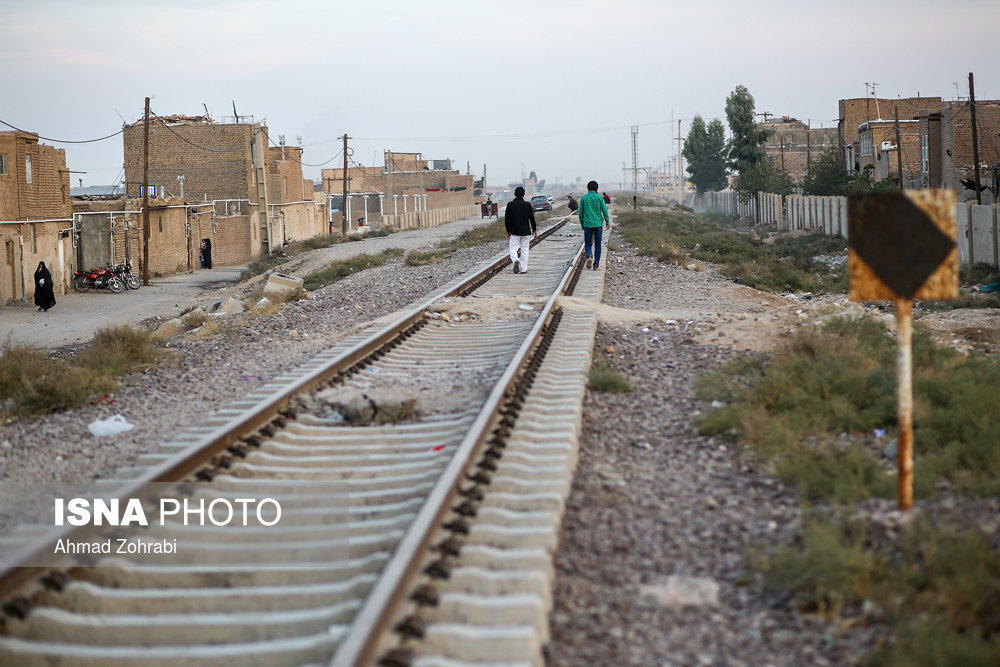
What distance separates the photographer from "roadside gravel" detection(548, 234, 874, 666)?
4320mm

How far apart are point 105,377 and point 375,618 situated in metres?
7.74

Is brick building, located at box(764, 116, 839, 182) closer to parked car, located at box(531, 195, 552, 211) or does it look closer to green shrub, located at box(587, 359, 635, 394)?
parked car, located at box(531, 195, 552, 211)

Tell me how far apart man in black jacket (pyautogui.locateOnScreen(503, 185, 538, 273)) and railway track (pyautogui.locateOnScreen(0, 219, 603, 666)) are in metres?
9.28

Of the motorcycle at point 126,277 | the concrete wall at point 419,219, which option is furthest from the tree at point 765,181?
the motorcycle at point 126,277

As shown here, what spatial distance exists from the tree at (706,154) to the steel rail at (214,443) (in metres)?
103

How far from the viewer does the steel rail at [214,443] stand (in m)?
4.64

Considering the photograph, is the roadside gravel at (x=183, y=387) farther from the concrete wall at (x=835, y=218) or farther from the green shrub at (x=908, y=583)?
the concrete wall at (x=835, y=218)

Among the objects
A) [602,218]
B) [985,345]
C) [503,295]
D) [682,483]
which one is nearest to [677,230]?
[602,218]

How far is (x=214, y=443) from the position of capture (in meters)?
6.70

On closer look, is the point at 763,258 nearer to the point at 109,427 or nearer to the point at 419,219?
the point at 109,427

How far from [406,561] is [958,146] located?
49230mm

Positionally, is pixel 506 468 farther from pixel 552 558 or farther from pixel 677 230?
pixel 677 230

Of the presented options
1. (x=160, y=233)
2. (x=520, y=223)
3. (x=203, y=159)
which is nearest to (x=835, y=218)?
(x=520, y=223)

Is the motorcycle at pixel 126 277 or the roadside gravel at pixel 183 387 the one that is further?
the motorcycle at pixel 126 277
